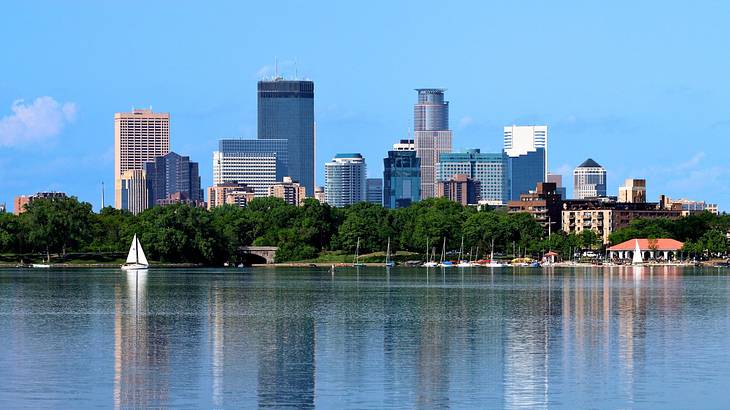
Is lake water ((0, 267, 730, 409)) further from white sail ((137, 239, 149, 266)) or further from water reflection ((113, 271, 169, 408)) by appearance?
white sail ((137, 239, 149, 266))

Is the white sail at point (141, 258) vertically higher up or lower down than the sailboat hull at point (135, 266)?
higher up

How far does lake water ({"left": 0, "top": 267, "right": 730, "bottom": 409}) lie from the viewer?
138 feet

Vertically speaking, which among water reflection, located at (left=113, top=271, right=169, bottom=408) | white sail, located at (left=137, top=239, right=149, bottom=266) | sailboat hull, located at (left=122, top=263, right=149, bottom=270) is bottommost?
water reflection, located at (left=113, top=271, right=169, bottom=408)

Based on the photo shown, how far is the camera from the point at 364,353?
54156 millimetres

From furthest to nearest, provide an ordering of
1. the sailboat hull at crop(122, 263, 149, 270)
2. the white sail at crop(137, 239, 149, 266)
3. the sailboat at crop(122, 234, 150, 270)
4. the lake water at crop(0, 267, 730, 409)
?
the white sail at crop(137, 239, 149, 266) < the sailboat at crop(122, 234, 150, 270) < the sailboat hull at crop(122, 263, 149, 270) < the lake water at crop(0, 267, 730, 409)

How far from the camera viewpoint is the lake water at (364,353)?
41.9 m

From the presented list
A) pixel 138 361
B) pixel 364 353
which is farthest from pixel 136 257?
pixel 138 361

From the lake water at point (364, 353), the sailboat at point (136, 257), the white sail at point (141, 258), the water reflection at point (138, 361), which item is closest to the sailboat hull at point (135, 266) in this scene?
the sailboat at point (136, 257)

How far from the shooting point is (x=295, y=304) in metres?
90.9

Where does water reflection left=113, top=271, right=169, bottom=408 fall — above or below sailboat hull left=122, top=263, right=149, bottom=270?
below

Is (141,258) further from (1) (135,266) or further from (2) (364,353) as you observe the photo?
(2) (364,353)

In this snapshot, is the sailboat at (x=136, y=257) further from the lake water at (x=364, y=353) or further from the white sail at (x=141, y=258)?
the lake water at (x=364, y=353)

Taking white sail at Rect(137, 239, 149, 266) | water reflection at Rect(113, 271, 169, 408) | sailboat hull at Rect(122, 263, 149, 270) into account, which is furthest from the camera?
white sail at Rect(137, 239, 149, 266)

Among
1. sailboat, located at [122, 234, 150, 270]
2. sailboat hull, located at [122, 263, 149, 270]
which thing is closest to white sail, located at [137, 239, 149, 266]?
sailboat, located at [122, 234, 150, 270]
